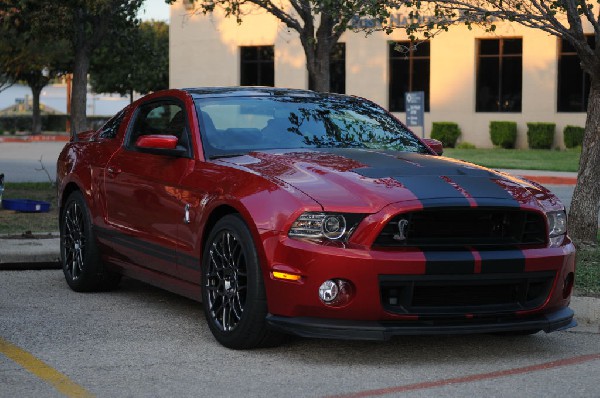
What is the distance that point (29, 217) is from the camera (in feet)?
50.3

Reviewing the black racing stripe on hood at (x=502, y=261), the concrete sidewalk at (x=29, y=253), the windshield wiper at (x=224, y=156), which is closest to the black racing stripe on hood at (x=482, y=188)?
the black racing stripe on hood at (x=502, y=261)

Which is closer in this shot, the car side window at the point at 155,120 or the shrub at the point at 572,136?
the car side window at the point at 155,120

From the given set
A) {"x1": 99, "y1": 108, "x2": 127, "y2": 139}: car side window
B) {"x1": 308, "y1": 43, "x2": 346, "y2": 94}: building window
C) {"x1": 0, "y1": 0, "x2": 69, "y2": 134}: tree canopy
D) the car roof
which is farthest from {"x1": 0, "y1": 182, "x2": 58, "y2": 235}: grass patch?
{"x1": 308, "y1": 43, "x2": 346, "y2": 94}: building window

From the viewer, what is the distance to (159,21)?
76625 millimetres

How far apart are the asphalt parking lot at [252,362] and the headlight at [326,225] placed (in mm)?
751

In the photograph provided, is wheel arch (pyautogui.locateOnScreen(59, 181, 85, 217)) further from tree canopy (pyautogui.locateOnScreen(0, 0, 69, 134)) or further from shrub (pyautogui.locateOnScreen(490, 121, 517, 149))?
shrub (pyautogui.locateOnScreen(490, 121, 517, 149))

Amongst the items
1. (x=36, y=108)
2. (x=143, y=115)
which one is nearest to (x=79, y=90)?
(x=143, y=115)

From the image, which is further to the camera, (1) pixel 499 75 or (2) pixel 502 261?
(1) pixel 499 75

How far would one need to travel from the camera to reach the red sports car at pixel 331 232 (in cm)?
663

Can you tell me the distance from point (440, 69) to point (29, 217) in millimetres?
26428

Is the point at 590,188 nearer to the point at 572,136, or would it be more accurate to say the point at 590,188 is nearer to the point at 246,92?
the point at 246,92

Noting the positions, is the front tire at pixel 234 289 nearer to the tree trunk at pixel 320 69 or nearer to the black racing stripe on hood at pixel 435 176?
the black racing stripe on hood at pixel 435 176

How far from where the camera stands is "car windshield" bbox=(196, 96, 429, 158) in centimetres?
804

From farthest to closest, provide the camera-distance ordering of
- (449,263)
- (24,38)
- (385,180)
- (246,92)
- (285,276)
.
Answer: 1. (24,38)
2. (246,92)
3. (385,180)
4. (285,276)
5. (449,263)
